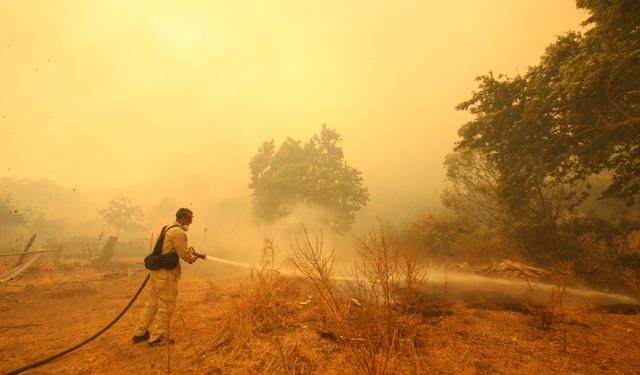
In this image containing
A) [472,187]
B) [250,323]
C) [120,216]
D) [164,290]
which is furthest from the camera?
[120,216]

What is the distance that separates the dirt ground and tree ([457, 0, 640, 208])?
6573 mm

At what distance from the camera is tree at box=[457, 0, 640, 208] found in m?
A: 8.12

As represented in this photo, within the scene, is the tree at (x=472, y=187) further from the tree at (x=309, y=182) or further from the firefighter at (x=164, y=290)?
the firefighter at (x=164, y=290)

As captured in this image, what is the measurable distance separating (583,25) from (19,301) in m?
18.6

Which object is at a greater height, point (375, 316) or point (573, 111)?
point (573, 111)

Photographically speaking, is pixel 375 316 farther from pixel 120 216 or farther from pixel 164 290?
pixel 120 216

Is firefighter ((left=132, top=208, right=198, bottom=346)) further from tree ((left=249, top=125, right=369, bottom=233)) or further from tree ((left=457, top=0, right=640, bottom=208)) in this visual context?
tree ((left=249, top=125, right=369, bottom=233))

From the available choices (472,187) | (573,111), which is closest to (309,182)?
(472,187)

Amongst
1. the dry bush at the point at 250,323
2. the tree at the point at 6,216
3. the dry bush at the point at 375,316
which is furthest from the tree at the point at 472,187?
the tree at the point at 6,216

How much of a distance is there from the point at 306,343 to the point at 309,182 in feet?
67.6

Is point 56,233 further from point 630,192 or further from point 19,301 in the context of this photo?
point 630,192

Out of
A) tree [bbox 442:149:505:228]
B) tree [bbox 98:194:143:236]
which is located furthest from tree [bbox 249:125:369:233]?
tree [bbox 98:194:143:236]

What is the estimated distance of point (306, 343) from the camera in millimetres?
4785

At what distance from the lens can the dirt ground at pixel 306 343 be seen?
12.9 ft
